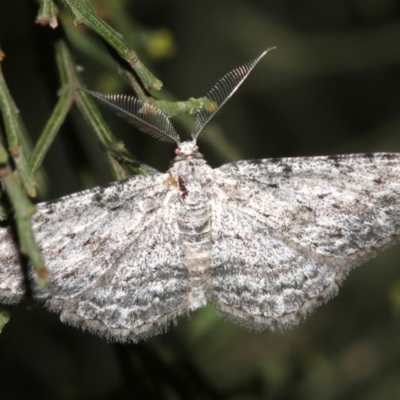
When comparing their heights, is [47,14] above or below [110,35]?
above

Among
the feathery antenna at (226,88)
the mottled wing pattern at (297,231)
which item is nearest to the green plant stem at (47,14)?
the feathery antenna at (226,88)

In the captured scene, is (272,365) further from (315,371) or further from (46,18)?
(46,18)

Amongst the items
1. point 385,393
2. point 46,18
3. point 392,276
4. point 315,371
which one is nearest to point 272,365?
point 315,371

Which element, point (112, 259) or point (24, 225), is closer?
point (24, 225)

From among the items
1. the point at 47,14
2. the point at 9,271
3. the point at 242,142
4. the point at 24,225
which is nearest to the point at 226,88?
the point at 47,14

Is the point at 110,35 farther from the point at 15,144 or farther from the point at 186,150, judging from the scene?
the point at 186,150

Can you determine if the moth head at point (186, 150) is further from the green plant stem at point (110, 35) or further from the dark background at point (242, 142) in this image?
the green plant stem at point (110, 35)

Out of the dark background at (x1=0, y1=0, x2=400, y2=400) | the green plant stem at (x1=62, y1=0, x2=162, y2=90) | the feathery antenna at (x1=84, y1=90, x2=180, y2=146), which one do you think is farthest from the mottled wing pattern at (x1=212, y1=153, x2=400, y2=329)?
the green plant stem at (x1=62, y1=0, x2=162, y2=90)
